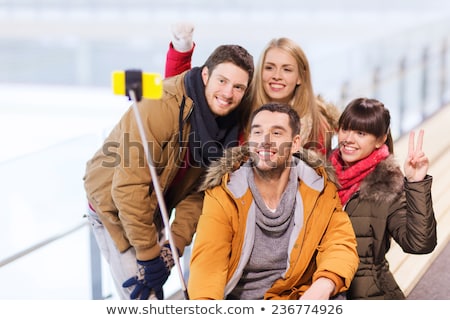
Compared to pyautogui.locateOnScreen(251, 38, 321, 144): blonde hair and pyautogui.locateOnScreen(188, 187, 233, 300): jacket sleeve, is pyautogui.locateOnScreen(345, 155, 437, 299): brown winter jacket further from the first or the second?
pyautogui.locateOnScreen(188, 187, 233, 300): jacket sleeve

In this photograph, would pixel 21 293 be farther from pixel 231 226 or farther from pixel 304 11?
pixel 304 11

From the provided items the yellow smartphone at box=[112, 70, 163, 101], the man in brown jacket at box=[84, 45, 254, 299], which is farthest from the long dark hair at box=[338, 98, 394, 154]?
the yellow smartphone at box=[112, 70, 163, 101]

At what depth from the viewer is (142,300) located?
1942 millimetres

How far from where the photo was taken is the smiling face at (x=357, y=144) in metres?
1.98

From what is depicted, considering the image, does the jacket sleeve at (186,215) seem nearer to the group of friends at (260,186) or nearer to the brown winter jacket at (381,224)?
the group of friends at (260,186)

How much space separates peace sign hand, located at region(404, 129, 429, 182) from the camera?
1.83 metres

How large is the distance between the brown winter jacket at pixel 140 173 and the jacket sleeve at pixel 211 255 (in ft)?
0.62

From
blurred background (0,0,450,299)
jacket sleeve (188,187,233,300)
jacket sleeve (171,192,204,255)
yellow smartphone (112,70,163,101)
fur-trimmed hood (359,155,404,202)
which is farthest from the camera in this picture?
blurred background (0,0,450,299)

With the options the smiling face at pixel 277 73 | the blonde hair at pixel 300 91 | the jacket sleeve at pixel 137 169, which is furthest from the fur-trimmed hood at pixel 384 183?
the jacket sleeve at pixel 137 169

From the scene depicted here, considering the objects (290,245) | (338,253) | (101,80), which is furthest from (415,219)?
(101,80)

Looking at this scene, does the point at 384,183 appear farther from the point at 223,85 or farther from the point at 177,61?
the point at 177,61

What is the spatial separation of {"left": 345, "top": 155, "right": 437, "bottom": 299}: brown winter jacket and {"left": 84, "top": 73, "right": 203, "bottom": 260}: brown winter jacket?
1.47 feet

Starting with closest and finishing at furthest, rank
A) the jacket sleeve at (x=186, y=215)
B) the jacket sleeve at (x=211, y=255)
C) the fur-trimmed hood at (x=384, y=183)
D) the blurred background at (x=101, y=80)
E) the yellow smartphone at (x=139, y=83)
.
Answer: the yellow smartphone at (x=139, y=83)
the jacket sleeve at (x=211, y=255)
the fur-trimmed hood at (x=384, y=183)
the jacket sleeve at (x=186, y=215)
the blurred background at (x=101, y=80)

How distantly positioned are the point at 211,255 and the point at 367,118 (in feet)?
1.80
